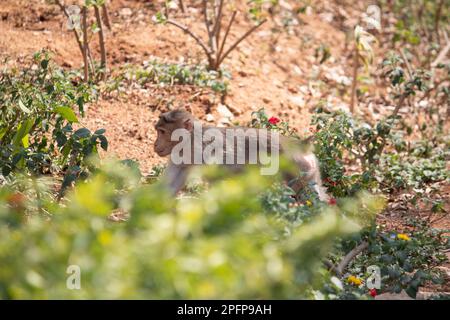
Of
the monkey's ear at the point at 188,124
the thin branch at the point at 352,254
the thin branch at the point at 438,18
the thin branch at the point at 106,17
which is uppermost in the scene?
the thin branch at the point at 438,18

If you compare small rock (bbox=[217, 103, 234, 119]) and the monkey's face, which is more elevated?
small rock (bbox=[217, 103, 234, 119])

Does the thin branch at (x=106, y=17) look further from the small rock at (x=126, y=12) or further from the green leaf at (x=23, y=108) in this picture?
the green leaf at (x=23, y=108)

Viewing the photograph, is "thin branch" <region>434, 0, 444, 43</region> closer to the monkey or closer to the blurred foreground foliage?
the monkey

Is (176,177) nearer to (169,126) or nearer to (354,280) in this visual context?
(169,126)

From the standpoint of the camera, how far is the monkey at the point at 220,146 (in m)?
6.77

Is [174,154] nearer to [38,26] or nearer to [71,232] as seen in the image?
[71,232]

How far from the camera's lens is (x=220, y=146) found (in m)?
6.91

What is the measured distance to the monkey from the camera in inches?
267

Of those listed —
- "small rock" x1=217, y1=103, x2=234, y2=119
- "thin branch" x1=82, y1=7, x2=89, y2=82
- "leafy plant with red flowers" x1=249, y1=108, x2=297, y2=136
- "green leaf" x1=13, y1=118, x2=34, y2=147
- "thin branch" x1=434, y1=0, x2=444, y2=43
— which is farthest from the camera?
"thin branch" x1=434, y1=0, x2=444, y2=43

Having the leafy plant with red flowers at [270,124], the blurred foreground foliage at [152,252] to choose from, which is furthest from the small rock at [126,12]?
the blurred foreground foliage at [152,252]

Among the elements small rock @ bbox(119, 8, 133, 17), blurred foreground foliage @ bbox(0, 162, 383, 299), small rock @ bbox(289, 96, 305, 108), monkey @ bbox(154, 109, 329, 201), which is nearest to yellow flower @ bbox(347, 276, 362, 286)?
monkey @ bbox(154, 109, 329, 201)

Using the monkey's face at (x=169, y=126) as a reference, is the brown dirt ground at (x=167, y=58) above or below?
above
